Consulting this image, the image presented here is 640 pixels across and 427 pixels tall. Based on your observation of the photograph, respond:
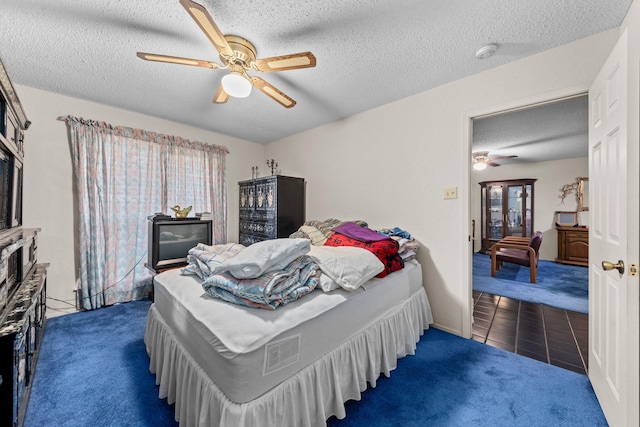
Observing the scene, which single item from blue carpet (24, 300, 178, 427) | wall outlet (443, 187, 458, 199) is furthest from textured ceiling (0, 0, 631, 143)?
blue carpet (24, 300, 178, 427)

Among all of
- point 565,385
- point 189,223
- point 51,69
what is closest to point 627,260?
point 565,385

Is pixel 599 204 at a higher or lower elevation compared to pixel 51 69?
lower

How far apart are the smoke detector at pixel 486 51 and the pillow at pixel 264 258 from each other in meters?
1.91

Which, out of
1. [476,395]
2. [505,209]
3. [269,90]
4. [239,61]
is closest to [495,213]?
[505,209]

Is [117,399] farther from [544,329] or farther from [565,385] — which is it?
[544,329]

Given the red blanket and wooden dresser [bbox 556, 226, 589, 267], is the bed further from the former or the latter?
wooden dresser [bbox 556, 226, 589, 267]

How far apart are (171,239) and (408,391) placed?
114 inches

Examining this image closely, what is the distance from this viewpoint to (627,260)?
1.11m

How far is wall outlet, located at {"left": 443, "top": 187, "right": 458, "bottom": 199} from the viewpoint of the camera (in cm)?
232

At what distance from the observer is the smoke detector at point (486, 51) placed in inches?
72.1

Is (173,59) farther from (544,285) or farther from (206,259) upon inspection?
(544,285)

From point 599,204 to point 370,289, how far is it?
4.72 feet

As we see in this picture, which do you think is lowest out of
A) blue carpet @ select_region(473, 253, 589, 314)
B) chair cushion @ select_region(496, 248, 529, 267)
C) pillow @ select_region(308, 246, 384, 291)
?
blue carpet @ select_region(473, 253, 589, 314)

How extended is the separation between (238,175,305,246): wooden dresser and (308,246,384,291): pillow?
71.4 inches
